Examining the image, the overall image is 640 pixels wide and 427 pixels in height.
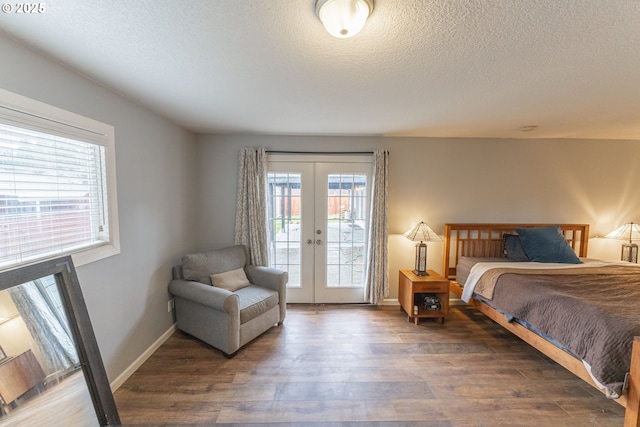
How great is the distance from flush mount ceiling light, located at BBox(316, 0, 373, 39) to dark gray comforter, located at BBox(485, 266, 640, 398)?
2.37 m

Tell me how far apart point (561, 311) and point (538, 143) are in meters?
2.61

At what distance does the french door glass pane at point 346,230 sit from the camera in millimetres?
3386

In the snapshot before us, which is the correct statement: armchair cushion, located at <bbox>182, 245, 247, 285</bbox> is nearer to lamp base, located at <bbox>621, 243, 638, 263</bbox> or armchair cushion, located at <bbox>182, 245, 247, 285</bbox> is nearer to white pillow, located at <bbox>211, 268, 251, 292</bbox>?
white pillow, located at <bbox>211, 268, 251, 292</bbox>

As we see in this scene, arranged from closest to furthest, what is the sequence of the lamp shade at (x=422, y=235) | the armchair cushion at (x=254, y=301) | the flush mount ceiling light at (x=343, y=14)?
the flush mount ceiling light at (x=343, y=14), the armchair cushion at (x=254, y=301), the lamp shade at (x=422, y=235)

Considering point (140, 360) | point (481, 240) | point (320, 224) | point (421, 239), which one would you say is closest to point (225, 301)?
point (140, 360)

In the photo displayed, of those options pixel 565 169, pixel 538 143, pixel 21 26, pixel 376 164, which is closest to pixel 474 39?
pixel 376 164

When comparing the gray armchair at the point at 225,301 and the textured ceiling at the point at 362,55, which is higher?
the textured ceiling at the point at 362,55

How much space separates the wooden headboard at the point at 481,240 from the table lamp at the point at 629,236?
14.3 inches

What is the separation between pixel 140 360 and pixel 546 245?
4.61 m

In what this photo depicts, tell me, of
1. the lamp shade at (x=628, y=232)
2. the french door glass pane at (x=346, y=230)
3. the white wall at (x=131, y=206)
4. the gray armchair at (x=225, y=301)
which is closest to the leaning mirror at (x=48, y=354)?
the white wall at (x=131, y=206)

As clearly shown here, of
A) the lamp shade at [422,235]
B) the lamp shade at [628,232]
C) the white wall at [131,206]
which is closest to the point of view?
the white wall at [131,206]

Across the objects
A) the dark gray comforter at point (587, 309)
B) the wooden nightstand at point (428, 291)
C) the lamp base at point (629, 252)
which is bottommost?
the wooden nightstand at point (428, 291)

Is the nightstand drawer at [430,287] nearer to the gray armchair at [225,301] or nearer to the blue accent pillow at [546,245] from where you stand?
the blue accent pillow at [546,245]

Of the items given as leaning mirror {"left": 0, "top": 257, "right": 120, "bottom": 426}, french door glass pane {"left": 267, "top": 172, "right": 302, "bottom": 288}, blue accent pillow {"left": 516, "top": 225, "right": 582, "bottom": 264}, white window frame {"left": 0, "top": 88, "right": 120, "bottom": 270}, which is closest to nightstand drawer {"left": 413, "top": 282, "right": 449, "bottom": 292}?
blue accent pillow {"left": 516, "top": 225, "right": 582, "bottom": 264}
